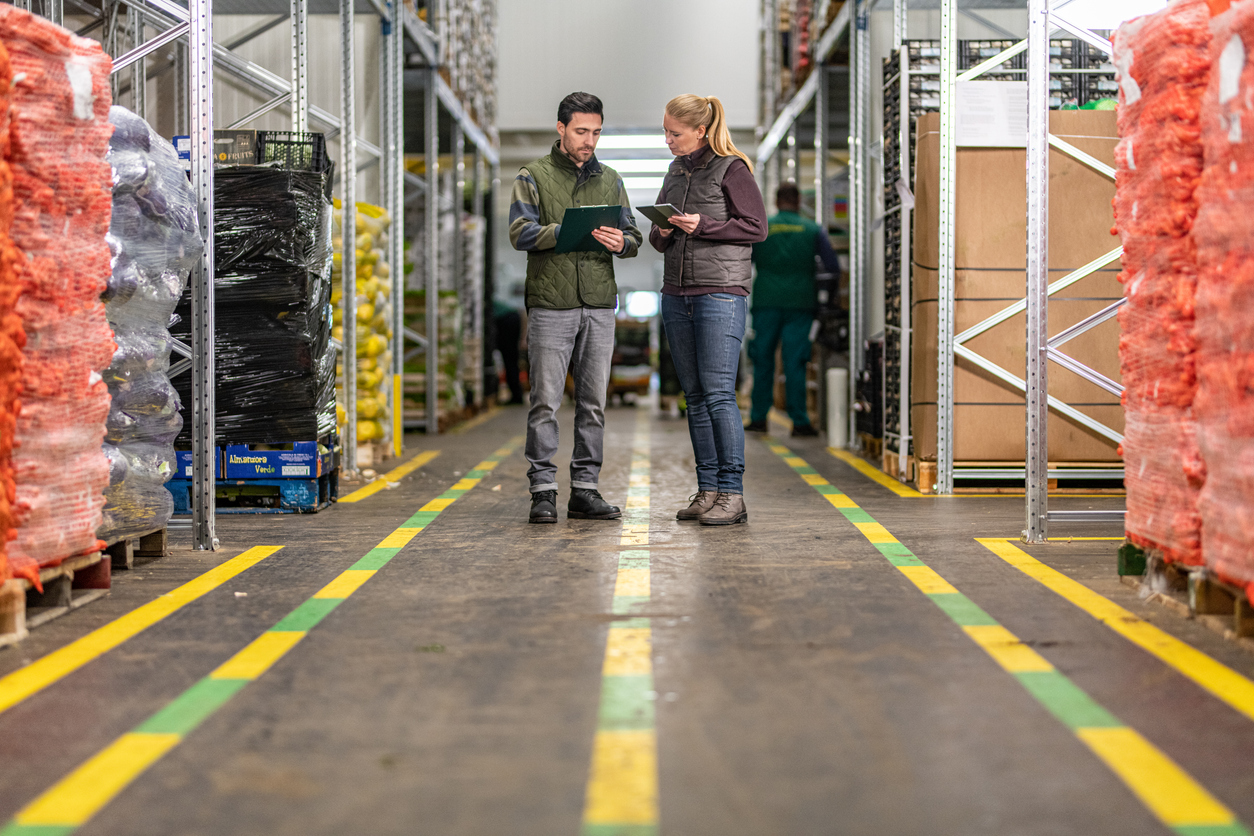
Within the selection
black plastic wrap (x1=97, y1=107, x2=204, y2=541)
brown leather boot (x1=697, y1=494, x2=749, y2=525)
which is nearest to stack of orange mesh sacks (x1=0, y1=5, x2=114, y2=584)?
black plastic wrap (x1=97, y1=107, x2=204, y2=541)

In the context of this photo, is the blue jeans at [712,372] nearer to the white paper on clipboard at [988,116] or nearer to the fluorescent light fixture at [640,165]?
the white paper on clipboard at [988,116]

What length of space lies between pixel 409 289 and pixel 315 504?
693 centimetres

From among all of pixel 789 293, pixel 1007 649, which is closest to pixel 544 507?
pixel 1007 649

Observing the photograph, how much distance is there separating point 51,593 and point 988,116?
20.4 feet

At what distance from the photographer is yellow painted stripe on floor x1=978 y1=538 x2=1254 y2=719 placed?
128 inches

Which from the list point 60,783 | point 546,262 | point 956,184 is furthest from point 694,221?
point 60,783

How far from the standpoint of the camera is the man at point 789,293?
485 inches

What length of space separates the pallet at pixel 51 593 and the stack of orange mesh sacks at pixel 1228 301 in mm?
3729

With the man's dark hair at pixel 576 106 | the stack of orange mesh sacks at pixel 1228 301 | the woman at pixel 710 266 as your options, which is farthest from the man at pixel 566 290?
the stack of orange mesh sacks at pixel 1228 301

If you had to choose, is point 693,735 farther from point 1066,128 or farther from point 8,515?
point 1066,128

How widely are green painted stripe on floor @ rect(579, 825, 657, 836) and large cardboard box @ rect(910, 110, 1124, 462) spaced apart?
5.95 m

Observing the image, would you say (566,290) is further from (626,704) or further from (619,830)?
(619,830)

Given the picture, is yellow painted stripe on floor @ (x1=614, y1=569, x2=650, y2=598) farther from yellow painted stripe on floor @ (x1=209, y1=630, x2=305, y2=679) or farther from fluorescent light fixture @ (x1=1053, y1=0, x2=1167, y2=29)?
fluorescent light fixture @ (x1=1053, y1=0, x2=1167, y2=29)

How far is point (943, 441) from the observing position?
7.84 m
